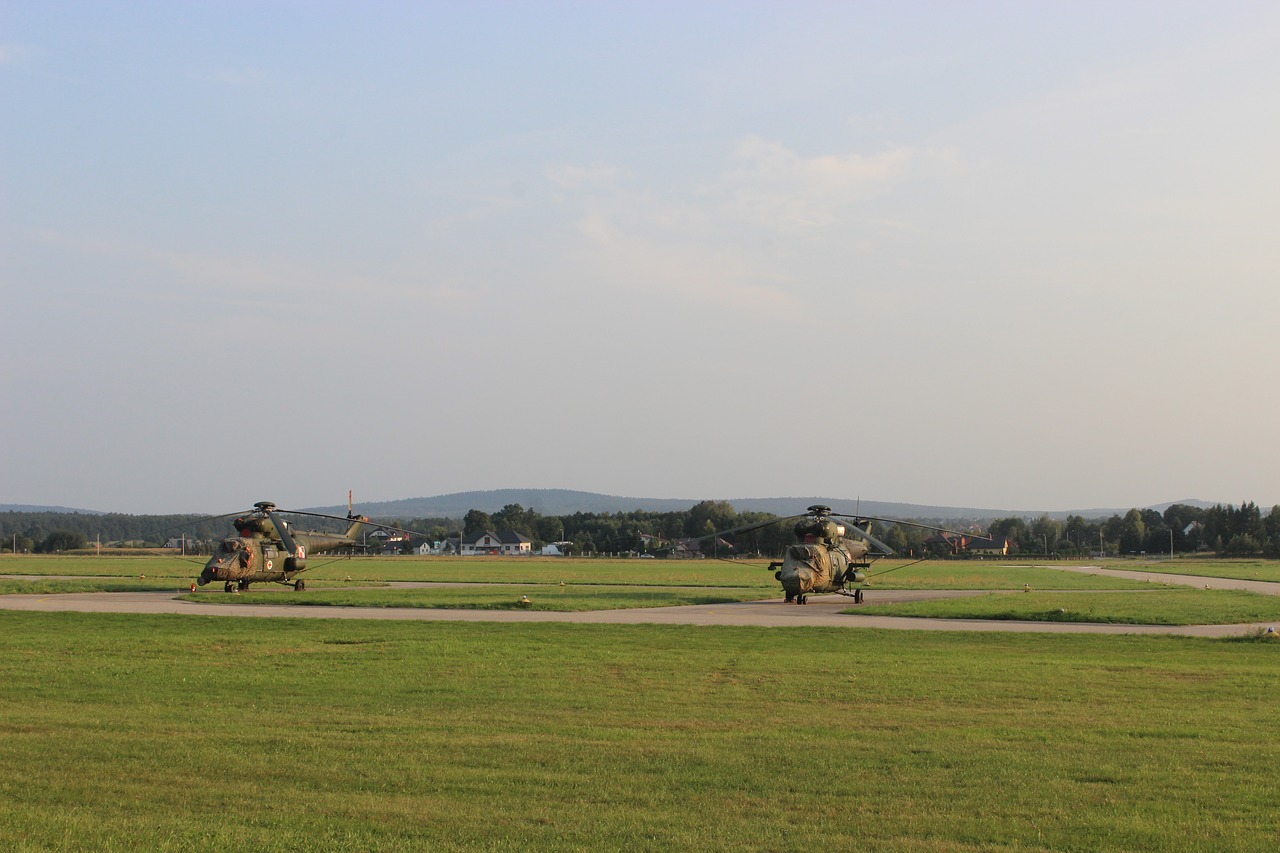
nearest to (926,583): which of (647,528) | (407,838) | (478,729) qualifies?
(478,729)

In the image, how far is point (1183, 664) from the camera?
2120cm

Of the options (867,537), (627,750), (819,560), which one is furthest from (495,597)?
(627,750)

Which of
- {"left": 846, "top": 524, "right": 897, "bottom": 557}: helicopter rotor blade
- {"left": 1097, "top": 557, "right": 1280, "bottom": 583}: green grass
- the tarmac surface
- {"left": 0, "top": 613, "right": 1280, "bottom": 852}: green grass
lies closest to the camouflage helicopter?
the tarmac surface

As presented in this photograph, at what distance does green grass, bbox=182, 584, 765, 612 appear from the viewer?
37.9m

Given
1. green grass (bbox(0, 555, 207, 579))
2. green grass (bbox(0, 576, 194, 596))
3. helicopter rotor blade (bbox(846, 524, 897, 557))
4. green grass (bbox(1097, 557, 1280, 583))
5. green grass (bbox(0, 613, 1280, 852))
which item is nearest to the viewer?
green grass (bbox(0, 613, 1280, 852))

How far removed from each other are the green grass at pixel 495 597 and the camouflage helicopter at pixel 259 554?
67 centimetres

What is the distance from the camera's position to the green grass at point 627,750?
8758 millimetres

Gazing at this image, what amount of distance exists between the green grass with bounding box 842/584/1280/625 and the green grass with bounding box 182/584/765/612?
7.90 metres

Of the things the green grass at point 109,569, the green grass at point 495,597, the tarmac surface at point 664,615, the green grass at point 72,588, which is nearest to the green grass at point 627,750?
the tarmac surface at point 664,615

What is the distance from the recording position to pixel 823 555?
40.5 m

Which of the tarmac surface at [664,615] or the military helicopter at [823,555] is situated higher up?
the military helicopter at [823,555]

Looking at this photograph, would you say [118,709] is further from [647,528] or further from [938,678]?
[647,528]

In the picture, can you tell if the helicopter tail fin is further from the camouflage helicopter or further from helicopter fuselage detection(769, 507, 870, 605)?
helicopter fuselage detection(769, 507, 870, 605)

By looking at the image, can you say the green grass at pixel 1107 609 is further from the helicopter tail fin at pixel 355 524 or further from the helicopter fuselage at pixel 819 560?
the helicopter tail fin at pixel 355 524
